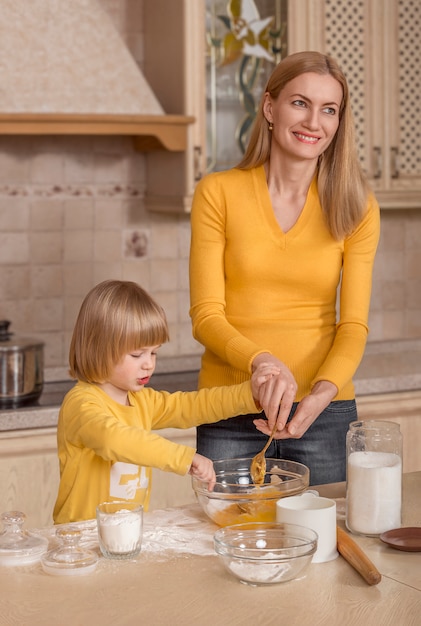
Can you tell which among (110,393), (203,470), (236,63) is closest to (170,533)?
(203,470)

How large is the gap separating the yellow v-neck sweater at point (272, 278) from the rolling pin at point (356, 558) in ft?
1.85

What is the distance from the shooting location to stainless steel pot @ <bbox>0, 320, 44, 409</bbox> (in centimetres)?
279

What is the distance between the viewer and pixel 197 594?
140cm

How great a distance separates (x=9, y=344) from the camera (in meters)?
2.79

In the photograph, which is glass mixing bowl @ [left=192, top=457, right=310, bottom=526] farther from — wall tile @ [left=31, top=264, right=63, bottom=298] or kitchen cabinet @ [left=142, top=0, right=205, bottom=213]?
wall tile @ [left=31, top=264, right=63, bottom=298]

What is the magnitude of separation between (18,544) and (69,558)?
0.34 ft

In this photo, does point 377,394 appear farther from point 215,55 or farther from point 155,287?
point 215,55

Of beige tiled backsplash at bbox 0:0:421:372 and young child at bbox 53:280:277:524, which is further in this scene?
beige tiled backsplash at bbox 0:0:421:372

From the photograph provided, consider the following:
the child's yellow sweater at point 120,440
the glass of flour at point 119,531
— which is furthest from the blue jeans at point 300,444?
the glass of flour at point 119,531

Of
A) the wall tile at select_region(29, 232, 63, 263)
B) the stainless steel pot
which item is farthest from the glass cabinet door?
the stainless steel pot

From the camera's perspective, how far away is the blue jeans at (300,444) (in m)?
2.10

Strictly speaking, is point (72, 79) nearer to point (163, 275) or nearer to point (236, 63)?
point (236, 63)

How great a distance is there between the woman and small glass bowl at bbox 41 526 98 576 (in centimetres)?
62

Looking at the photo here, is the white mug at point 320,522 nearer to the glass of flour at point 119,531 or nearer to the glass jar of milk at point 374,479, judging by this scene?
the glass jar of milk at point 374,479
